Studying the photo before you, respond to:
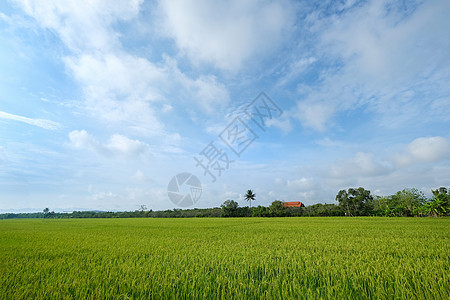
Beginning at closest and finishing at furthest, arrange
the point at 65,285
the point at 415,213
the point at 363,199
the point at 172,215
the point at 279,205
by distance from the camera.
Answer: the point at 65,285 → the point at 415,213 → the point at 363,199 → the point at 279,205 → the point at 172,215

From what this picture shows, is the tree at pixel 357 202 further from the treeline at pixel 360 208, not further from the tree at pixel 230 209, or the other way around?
the tree at pixel 230 209

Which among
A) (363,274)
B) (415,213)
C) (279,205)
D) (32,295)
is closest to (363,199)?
(415,213)

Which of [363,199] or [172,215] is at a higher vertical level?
[363,199]

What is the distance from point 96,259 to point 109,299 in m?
3.09

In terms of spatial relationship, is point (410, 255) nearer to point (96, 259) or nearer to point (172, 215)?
point (96, 259)

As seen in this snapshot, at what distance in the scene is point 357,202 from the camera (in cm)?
5028

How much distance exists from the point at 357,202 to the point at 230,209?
31.7 metres

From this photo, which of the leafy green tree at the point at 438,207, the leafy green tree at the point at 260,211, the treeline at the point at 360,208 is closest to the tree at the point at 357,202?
the treeline at the point at 360,208

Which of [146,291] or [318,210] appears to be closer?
[146,291]

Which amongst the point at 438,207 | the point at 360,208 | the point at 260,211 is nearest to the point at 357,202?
the point at 360,208

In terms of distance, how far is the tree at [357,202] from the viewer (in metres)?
49.5

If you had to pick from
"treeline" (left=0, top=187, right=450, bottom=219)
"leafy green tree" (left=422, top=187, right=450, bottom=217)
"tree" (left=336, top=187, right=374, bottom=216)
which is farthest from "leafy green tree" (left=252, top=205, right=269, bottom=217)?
"leafy green tree" (left=422, top=187, right=450, bottom=217)

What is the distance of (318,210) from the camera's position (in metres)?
51.5

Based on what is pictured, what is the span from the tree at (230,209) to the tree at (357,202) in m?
26.9
